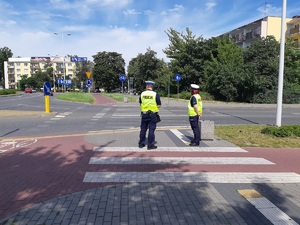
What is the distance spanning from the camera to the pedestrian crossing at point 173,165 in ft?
16.5

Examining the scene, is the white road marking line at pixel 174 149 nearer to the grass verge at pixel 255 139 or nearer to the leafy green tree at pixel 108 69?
the grass verge at pixel 255 139

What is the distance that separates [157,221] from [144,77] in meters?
53.4

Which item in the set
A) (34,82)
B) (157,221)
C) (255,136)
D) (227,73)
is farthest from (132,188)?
(34,82)

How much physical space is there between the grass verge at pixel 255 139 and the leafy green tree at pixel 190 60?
26.9 metres

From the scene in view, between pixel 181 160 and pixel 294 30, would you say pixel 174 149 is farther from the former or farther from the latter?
pixel 294 30

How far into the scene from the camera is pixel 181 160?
6.30 meters

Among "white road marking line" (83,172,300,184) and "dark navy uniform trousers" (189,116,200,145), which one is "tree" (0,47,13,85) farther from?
"white road marking line" (83,172,300,184)

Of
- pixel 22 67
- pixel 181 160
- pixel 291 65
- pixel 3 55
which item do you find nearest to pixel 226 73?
pixel 291 65

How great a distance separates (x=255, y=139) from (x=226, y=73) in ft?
73.8

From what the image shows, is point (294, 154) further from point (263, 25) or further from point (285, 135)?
point (263, 25)

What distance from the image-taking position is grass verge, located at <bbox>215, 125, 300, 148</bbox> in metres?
8.02

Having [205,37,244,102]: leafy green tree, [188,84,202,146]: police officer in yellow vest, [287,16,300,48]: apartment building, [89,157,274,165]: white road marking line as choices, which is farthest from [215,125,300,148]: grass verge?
[287,16,300,48]: apartment building

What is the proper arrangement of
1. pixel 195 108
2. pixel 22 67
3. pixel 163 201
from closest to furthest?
pixel 163 201, pixel 195 108, pixel 22 67

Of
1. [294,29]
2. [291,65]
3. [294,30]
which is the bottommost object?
[291,65]
